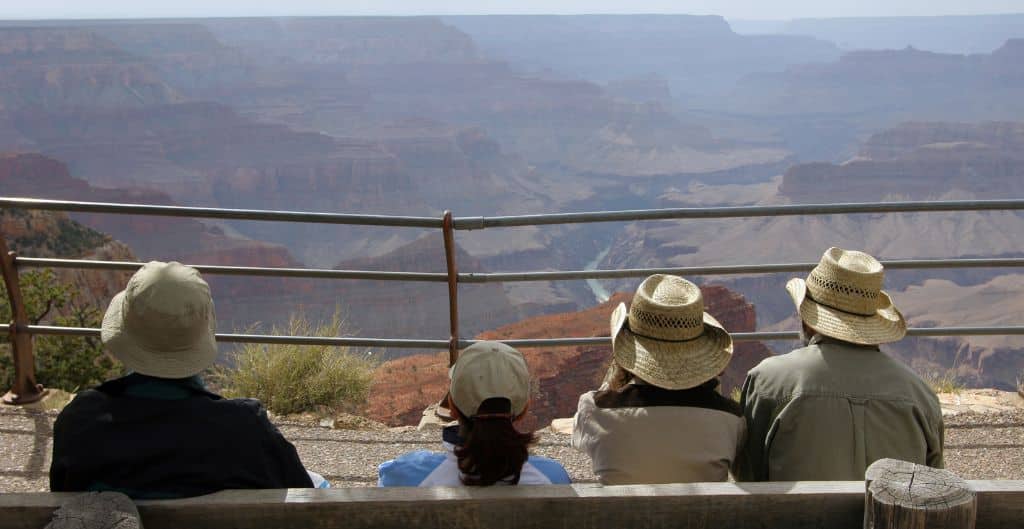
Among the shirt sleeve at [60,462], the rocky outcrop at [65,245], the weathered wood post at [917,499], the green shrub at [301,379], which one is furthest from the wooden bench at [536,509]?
the rocky outcrop at [65,245]

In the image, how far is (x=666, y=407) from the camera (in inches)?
99.7

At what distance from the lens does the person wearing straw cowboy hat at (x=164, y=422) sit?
213cm

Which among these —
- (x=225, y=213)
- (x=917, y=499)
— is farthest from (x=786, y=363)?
(x=225, y=213)

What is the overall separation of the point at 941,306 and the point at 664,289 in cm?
7730

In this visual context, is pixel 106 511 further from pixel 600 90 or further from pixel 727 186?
pixel 600 90

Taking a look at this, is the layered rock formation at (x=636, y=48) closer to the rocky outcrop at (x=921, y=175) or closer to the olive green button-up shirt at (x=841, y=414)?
the rocky outcrop at (x=921, y=175)

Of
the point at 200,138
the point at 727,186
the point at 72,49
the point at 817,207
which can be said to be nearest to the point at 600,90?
the point at 727,186

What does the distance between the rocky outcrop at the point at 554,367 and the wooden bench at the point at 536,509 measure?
1066 cm

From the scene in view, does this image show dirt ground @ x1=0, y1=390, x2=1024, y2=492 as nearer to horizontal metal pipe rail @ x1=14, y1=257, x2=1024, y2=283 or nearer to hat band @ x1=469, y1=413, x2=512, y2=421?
horizontal metal pipe rail @ x1=14, y1=257, x2=1024, y2=283

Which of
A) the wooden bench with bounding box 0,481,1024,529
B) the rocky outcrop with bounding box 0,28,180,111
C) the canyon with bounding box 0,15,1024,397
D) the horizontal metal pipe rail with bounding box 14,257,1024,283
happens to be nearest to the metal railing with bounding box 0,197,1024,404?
the horizontal metal pipe rail with bounding box 14,257,1024,283

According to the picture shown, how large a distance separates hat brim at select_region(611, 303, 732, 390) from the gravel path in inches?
58.5

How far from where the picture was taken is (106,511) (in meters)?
1.69

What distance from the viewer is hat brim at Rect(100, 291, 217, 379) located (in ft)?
7.45

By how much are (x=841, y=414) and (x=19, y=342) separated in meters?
3.88
